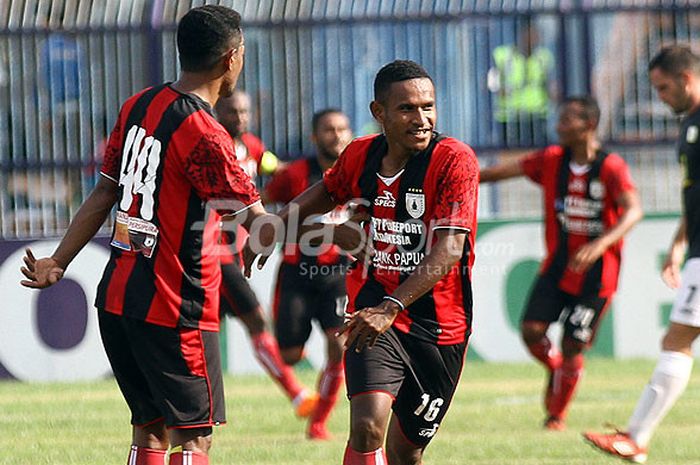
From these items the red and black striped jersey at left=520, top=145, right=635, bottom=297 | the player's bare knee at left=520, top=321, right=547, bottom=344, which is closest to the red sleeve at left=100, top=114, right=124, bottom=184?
the player's bare knee at left=520, top=321, right=547, bottom=344

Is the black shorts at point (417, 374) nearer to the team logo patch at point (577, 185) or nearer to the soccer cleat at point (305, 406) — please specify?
the soccer cleat at point (305, 406)

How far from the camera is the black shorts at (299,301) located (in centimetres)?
997

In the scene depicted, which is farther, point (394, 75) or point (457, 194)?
point (394, 75)

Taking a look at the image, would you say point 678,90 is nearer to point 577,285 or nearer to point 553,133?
point 577,285

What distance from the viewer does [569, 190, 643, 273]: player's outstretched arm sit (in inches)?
349

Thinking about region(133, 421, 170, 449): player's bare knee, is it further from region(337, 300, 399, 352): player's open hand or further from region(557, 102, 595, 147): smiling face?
region(557, 102, 595, 147): smiling face

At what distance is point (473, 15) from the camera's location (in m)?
13.1

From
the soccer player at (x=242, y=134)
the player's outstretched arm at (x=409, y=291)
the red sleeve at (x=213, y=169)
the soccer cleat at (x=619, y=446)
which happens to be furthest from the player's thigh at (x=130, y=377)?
the soccer player at (x=242, y=134)

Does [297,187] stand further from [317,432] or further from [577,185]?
[577,185]

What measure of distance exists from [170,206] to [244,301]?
4647 mm

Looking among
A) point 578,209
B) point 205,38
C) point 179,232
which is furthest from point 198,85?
point 578,209

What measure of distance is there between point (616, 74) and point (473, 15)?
1485 mm

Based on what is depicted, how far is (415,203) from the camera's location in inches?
233

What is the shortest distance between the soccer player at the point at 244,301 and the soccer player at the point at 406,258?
3.76 meters
